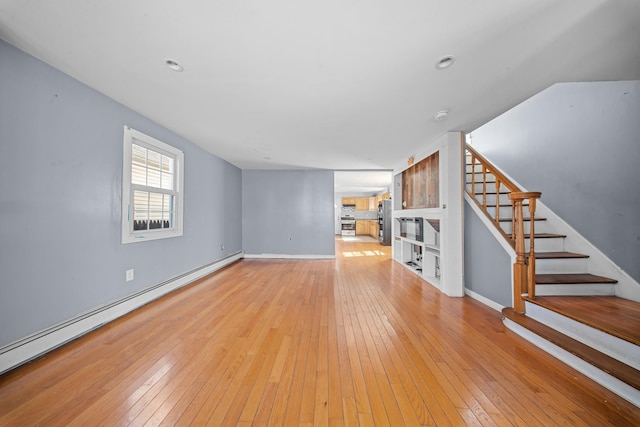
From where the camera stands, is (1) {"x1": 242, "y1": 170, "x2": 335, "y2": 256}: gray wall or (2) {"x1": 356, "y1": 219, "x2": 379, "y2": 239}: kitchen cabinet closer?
(1) {"x1": 242, "y1": 170, "x2": 335, "y2": 256}: gray wall

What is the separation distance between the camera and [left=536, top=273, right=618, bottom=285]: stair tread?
2.21m

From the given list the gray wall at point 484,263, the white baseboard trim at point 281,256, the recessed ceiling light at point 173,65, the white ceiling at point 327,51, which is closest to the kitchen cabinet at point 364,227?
the white baseboard trim at point 281,256

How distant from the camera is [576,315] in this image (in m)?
1.80

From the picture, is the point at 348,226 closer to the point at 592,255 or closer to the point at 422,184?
the point at 422,184

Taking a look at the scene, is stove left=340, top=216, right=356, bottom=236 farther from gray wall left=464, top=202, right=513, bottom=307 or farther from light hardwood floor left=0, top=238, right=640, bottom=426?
light hardwood floor left=0, top=238, right=640, bottom=426

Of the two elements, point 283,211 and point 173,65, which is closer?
point 173,65

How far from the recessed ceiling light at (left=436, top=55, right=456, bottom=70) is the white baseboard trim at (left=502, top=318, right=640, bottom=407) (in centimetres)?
238

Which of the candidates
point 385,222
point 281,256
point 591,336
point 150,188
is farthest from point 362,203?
point 591,336

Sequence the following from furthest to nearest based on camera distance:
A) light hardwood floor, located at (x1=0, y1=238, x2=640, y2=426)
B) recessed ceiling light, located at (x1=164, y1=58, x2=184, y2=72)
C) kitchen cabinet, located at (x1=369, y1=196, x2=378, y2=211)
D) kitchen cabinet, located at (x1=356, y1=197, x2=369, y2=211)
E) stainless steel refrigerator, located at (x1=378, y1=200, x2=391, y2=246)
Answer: kitchen cabinet, located at (x1=356, y1=197, x2=369, y2=211)
kitchen cabinet, located at (x1=369, y1=196, x2=378, y2=211)
stainless steel refrigerator, located at (x1=378, y1=200, x2=391, y2=246)
recessed ceiling light, located at (x1=164, y1=58, x2=184, y2=72)
light hardwood floor, located at (x1=0, y1=238, x2=640, y2=426)

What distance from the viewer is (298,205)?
611 cm

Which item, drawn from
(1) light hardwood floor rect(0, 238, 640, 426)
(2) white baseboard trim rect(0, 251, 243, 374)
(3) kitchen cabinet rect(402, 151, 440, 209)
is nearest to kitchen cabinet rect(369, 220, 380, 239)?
(3) kitchen cabinet rect(402, 151, 440, 209)

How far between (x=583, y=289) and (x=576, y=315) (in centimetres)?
70

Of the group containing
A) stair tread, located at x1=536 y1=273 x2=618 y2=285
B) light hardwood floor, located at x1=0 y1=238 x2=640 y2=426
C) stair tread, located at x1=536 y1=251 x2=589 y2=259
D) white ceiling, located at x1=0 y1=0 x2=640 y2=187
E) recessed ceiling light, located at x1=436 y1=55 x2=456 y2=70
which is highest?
white ceiling, located at x1=0 y1=0 x2=640 y2=187

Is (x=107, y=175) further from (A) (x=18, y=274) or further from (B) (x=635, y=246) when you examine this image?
(B) (x=635, y=246)
